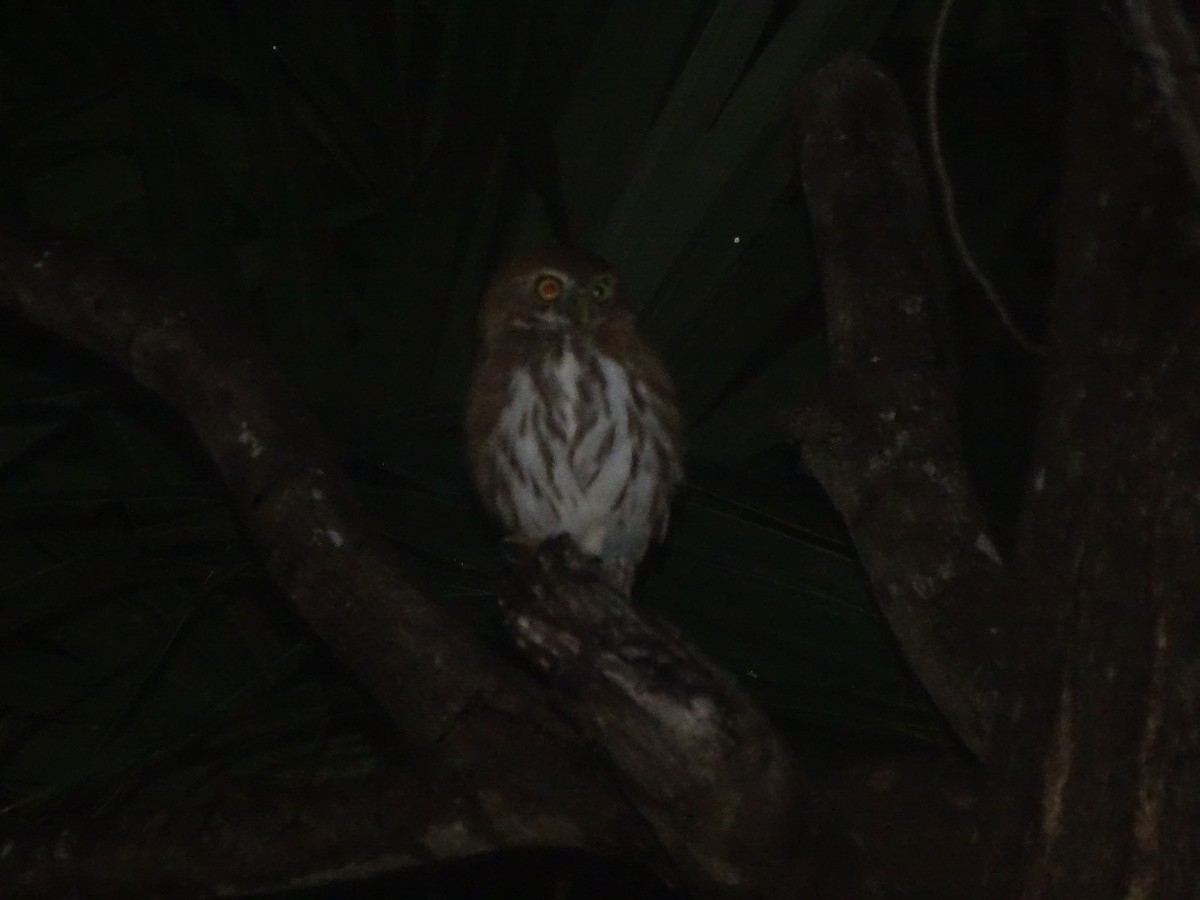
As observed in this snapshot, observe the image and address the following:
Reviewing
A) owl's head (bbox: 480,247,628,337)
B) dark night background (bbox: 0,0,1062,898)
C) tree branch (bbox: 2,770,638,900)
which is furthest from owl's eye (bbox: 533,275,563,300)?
tree branch (bbox: 2,770,638,900)

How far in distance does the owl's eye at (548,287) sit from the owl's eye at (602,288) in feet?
0.26

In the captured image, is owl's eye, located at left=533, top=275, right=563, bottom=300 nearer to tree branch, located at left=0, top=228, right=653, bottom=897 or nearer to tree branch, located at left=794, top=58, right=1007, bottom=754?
tree branch, located at left=794, top=58, right=1007, bottom=754

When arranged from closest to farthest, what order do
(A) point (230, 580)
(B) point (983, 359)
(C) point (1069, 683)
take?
(C) point (1069, 683), (A) point (230, 580), (B) point (983, 359)

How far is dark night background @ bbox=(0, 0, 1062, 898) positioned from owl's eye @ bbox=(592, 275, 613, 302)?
4 cm

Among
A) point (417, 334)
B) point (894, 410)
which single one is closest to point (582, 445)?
point (417, 334)

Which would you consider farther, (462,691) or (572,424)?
(572,424)

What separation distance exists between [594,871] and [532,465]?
2.55 ft

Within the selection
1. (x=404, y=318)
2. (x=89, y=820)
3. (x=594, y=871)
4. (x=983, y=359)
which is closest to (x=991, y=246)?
(x=983, y=359)

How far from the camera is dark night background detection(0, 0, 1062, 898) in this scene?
2.89m

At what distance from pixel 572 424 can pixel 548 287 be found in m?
0.27

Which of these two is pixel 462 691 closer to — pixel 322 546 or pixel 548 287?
pixel 322 546

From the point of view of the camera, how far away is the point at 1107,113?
87.5 inches

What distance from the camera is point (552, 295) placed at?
11.9 feet

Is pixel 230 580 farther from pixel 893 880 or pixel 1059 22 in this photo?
pixel 1059 22
